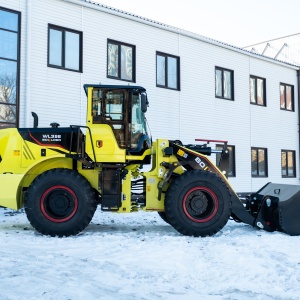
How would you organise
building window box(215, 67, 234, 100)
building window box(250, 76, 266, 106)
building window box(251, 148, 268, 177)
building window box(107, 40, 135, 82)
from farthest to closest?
building window box(250, 76, 266, 106) → building window box(251, 148, 268, 177) → building window box(215, 67, 234, 100) → building window box(107, 40, 135, 82)

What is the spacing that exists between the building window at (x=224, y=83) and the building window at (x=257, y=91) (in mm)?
1349

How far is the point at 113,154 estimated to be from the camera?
27.2 feet

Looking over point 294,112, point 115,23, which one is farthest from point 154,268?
point 294,112

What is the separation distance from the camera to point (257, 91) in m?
19.7

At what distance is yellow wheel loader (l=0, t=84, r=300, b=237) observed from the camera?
802cm

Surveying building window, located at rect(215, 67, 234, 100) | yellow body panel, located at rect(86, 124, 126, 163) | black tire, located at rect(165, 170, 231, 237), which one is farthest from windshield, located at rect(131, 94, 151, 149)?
building window, located at rect(215, 67, 234, 100)

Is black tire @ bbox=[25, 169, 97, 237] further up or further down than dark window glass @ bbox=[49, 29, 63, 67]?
further down

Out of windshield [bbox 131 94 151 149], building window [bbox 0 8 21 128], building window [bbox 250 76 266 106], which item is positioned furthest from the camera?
building window [bbox 250 76 266 106]

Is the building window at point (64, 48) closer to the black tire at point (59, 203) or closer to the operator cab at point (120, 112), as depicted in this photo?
the operator cab at point (120, 112)

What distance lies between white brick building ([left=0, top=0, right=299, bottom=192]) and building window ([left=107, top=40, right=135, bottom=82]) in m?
0.03

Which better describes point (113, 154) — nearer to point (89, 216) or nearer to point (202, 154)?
point (89, 216)

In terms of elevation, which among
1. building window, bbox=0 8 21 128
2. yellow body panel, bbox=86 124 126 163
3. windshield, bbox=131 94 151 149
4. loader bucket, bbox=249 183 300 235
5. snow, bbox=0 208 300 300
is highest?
building window, bbox=0 8 21 128

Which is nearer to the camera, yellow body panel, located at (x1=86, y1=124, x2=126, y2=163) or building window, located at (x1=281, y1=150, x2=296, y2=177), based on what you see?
yellow body panel, located at (x1=86, y1=124, x2=126, y2=163)

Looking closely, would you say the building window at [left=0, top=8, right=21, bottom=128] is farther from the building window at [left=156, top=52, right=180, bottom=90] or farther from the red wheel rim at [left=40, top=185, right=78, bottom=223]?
the building window at [left=156, top=52, right=180, bottom=90]
